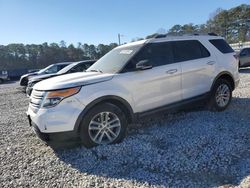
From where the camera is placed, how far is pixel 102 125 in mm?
4484

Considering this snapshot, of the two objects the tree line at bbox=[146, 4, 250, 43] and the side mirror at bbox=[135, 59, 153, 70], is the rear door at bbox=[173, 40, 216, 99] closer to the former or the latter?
the side mirror at bbox=[135, 59, 153, 70]

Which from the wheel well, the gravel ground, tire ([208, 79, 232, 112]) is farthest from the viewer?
the wheel well

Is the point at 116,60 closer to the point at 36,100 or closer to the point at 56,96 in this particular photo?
the point at 56,96

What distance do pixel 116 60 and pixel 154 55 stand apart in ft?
2.55

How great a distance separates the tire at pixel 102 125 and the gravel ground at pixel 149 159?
0.17 meters

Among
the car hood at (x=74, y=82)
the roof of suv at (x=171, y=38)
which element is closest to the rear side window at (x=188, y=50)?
the roof of suv at (x=171, y=38)

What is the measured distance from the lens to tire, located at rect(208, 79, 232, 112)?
6.13 m

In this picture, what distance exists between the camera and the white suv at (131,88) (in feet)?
13.9

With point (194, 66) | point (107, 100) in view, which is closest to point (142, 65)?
point (107, 100)

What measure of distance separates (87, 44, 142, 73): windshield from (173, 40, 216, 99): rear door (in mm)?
993

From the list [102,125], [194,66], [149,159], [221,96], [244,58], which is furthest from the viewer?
[244,58]

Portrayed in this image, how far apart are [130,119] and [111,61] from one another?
1.36 m

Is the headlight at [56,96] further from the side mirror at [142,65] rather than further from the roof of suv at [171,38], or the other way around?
the roof of suv at [171,38]

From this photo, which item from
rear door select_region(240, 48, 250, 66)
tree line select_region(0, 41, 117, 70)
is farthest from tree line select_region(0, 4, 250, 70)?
rear door select_region(240, 48, 250, 66)
